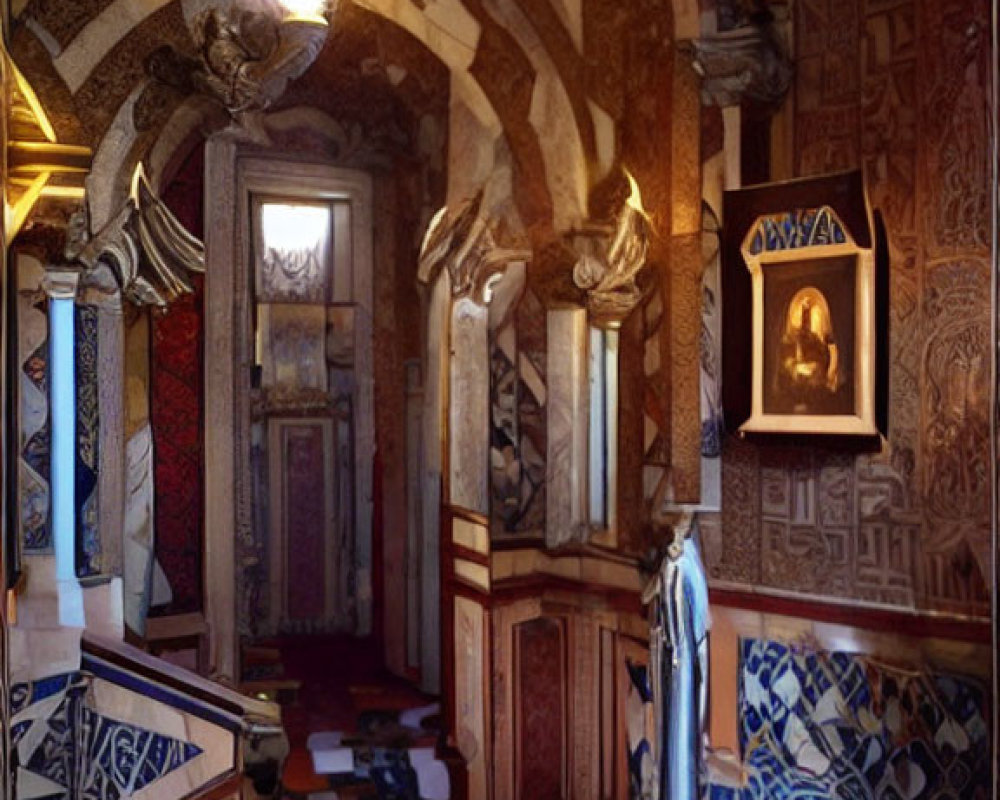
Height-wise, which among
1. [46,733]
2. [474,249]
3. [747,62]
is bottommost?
[46,733]

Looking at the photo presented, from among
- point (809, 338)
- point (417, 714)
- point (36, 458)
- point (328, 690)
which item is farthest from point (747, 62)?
point (328, 690)

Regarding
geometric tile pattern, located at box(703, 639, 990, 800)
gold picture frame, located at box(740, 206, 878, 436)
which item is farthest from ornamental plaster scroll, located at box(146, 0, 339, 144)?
geometric tile pattern, located at box(703, 639, 990, 800)

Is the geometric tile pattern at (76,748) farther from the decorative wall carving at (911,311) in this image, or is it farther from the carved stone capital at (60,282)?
the decorative wall carving at (911,311)

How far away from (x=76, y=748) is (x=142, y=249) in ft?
6.25

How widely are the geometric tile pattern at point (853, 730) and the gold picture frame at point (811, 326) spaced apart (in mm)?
909

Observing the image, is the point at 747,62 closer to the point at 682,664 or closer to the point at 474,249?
the point at 474,249

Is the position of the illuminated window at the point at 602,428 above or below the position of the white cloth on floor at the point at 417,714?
above

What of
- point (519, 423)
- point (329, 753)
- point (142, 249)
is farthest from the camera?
point (329, 753)

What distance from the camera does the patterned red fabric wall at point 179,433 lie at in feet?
18.9

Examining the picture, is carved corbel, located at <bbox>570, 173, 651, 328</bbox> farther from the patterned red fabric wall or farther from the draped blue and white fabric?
the patterned red fabric wall

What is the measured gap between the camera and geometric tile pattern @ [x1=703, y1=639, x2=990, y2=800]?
377 cm

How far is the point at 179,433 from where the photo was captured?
19.2 feet

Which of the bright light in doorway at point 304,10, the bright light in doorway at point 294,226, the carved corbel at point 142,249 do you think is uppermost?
the bright light in doorway at point 304,10

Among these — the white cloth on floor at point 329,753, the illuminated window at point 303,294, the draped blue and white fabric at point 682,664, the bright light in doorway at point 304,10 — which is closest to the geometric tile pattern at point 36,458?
the bright light in doorway at point 304,10
